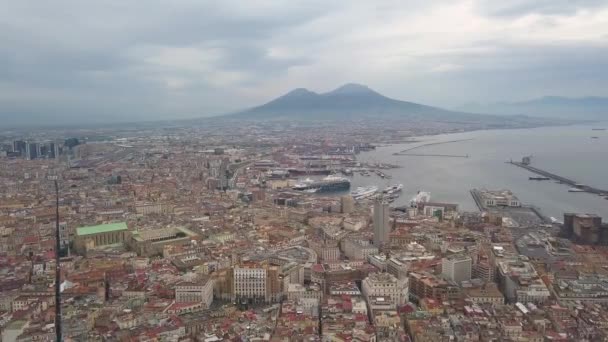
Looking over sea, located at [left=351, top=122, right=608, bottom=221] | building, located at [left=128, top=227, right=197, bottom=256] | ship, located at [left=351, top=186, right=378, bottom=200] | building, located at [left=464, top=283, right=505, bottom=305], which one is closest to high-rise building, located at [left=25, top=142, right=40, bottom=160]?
sea, located at [left=351, top=122, right=608, bottom=221]

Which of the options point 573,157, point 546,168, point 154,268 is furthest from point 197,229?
point 573,157

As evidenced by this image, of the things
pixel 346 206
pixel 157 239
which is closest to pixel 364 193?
pixel 346 206

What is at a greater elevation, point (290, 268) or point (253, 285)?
point (290, 268)

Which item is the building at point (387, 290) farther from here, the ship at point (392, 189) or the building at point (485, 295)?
the ship at point (392, 189)

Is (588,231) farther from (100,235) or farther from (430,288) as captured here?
(100,235)

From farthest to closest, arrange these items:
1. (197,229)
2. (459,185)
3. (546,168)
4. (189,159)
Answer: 1. (189,159)
2. (546,168)
3. (459,185)
4. (197,229)

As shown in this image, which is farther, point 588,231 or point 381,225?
point 588,231

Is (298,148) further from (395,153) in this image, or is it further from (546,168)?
(546,168)
